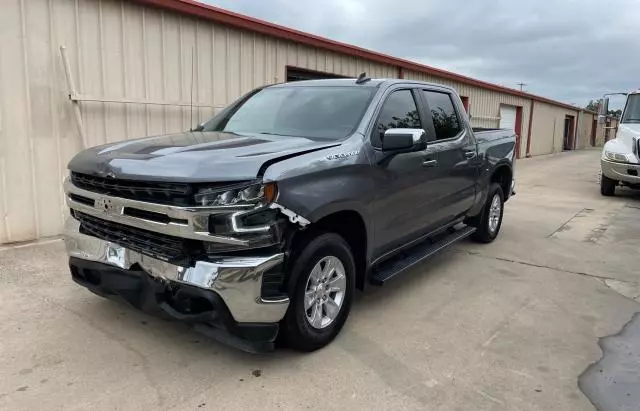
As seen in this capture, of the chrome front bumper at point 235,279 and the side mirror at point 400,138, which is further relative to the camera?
the side mirror at point 400,138

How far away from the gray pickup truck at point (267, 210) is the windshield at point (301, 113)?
2cm

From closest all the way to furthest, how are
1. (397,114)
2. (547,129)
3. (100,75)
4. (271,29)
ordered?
(397,114) → (100,75) → (271,29) → (547,129)

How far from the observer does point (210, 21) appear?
7945 mm

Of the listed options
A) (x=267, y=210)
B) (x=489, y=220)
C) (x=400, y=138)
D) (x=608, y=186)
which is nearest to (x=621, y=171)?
(x=608, y=186)

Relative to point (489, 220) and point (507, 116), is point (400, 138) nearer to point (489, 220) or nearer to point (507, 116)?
point (489, 220)

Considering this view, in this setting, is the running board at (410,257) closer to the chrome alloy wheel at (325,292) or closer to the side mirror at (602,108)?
the chrome alloy wheel at (325,292)

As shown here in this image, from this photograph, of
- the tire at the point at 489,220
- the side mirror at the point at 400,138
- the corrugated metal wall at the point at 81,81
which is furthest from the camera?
the tire at the point at 489,220

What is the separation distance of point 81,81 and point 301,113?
3.74 meters

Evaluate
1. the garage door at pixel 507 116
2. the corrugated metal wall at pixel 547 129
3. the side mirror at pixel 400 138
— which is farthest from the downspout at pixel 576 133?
the side mirror at pixel 400 138

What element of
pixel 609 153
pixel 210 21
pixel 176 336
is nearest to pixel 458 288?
pixel 176 336

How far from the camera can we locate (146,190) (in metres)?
3.16

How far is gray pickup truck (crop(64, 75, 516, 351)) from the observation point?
120 inches

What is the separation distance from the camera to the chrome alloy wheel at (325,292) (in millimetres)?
3572

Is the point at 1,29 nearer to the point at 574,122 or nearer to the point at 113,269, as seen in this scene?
the point at 113,269
